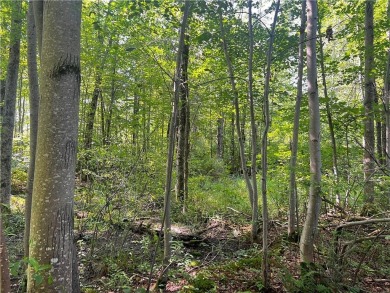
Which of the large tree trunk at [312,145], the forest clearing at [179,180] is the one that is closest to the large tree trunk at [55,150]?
the forest clearing at [179,180]

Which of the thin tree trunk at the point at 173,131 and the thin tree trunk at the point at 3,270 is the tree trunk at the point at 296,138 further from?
the thin tree trunk at the point at 3,270

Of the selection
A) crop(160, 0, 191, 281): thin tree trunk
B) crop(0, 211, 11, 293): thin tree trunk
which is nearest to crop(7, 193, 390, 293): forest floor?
crop(160, 0, 191, 281): thin tree trunk

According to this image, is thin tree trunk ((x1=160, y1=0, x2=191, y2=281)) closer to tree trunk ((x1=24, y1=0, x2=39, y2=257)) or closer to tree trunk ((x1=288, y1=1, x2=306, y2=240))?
tree trunk ((x1=24, y1=0, x2=39, y2=257))

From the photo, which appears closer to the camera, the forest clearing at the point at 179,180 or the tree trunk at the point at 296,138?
the forest clearing at the point at 179,180

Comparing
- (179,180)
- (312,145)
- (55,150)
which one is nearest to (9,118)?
(179,180)

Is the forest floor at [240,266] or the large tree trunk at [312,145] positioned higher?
the large tree trunk at [312,145]

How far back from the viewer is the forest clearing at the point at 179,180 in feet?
7.03

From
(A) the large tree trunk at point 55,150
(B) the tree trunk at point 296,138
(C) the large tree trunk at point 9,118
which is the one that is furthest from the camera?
(C) the large tree trunk at point 9,118

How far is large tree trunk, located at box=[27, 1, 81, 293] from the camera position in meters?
2.09

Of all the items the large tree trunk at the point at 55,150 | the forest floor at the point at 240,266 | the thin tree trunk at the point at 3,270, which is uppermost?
the large tree trunk at the point at 55,150

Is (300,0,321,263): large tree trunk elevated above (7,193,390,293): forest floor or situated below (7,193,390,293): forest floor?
above

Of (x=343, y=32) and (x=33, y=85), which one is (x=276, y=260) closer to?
(x=33, y=85)

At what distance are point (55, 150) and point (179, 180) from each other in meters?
6.73

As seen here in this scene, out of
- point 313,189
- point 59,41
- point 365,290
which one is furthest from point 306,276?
point 59,41
